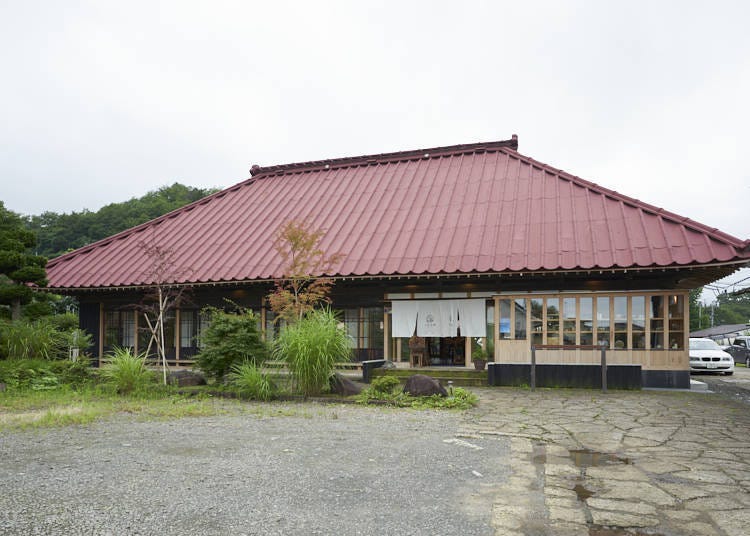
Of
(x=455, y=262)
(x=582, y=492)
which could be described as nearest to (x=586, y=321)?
(x=455, y=262)

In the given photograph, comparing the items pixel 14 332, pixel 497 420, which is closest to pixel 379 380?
pixel 497 420

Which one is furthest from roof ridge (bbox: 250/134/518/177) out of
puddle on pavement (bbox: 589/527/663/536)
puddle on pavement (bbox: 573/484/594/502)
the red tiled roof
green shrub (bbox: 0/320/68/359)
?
puddle on pavement (bbox: 589/527/663/536)

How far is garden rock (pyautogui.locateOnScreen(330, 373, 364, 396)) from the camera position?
1067 centimetres

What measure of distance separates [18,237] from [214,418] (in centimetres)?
1016

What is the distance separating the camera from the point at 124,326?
17625 millimetres

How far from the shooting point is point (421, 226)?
1521cm

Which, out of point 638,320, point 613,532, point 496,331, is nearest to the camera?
point 613,532

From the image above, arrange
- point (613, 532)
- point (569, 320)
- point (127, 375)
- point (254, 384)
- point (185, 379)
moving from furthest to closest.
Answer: point (569, 320), point (185, 379), point (127, 375), point (254, 384), point (613, 532)

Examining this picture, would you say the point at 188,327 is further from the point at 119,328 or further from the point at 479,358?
the point at 479,358

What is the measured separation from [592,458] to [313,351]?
554 centimetres

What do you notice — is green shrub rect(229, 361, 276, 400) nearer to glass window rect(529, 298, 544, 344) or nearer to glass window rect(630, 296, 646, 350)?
glass window rect(529, 298, 544, 344)

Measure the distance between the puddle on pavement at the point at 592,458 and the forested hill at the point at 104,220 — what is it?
42070mm

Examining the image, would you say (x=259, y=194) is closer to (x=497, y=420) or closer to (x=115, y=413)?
(x=115, y=413)

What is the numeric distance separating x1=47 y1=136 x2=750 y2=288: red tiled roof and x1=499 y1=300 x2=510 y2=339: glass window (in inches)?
51.2
